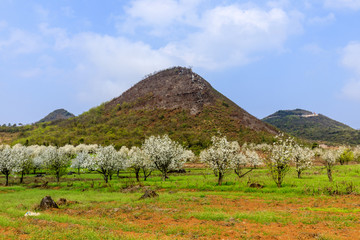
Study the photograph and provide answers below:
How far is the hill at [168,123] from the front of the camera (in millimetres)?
140750

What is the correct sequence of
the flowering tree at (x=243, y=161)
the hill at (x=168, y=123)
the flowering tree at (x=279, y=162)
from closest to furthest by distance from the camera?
the flowering tree at (x=279, y=162)
the flowering tree at (x=243, y=161)
the hill at (x=168, y=123)

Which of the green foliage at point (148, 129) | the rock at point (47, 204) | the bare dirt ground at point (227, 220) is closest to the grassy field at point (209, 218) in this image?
the bare dirt ground at point (227, 220)

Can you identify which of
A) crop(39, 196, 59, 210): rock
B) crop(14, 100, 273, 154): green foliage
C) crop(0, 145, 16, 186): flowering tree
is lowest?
crop(39, 196, 59, 210): rock

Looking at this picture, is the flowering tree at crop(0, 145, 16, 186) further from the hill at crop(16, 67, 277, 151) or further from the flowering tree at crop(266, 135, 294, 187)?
the hill at crop(16, 67, 277, 151)

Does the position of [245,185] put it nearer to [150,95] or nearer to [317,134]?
[150,95]

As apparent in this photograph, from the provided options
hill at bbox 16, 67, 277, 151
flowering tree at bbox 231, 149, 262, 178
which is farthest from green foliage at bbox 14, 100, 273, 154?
flowering tree at bbox 231, 149, 262, 178

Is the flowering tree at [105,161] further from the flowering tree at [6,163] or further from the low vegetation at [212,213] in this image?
the flowering tree at [6,163]

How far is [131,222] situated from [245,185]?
21.3 meters

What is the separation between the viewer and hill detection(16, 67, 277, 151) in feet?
462

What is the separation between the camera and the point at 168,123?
158m

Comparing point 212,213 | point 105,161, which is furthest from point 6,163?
point 212,213

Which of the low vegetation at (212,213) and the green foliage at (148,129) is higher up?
the green foliage at (148,129)

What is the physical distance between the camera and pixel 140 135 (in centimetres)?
14212

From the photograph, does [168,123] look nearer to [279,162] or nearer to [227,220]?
[279,162]
